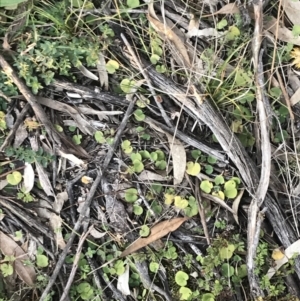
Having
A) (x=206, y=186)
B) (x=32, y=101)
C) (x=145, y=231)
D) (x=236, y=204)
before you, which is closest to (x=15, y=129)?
(x=32, y=101)

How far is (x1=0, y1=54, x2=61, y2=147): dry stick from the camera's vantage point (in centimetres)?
162

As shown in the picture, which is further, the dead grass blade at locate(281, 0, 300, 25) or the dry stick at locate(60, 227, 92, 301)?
the dead grass blade at locate(281, 0, 300, 25)

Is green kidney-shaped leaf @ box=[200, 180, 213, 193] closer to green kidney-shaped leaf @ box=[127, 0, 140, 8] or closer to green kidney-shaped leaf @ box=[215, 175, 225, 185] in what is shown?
green kidney-shaped leaf @ box=[215, 175, 225, 185]

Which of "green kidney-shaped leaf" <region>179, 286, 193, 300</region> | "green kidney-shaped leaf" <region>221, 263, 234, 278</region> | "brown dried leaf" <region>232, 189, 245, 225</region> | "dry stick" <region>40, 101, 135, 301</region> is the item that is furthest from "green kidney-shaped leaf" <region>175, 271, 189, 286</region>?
"dry stick" <region>40, 101, 135, 301</region>

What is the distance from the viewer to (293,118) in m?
1.74

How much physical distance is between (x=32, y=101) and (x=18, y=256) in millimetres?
501

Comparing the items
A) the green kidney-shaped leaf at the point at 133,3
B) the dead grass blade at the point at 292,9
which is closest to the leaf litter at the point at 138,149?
the green kidney-shaped leaf at the point at 133,3

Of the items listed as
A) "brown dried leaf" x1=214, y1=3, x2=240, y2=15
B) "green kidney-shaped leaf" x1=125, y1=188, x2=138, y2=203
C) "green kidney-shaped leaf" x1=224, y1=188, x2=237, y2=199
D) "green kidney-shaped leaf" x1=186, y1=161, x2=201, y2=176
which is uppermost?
"brown dried leaf" x1=214, y1=3, x2=240, y2=15

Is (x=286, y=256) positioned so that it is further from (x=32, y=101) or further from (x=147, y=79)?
(x=32, y=101)

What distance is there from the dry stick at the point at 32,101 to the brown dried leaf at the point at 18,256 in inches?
13.8

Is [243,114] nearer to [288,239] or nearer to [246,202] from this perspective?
[246,202]

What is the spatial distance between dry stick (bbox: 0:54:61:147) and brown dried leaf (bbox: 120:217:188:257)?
0.40 metres

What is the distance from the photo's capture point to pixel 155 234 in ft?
5.49

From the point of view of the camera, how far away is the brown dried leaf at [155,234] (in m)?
1.67
